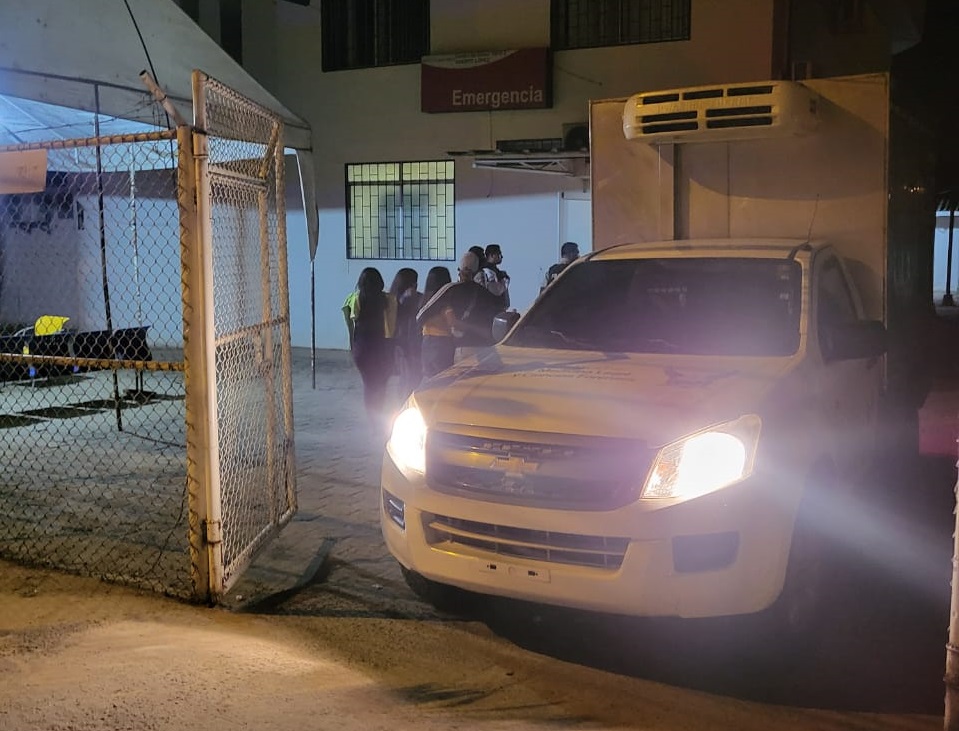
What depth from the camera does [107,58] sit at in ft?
30.5

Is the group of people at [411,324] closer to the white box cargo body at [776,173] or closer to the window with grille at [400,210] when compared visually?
the white box cargo body at [776,173]

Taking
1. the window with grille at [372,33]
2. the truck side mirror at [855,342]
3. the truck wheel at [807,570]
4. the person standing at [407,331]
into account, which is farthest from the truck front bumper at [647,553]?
the window with grille at [372,33]

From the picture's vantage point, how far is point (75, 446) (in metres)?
9.16

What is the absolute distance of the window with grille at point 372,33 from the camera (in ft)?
51.7

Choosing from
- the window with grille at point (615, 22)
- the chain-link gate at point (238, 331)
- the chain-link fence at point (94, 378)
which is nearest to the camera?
the chain-link gate at point (238, 331)

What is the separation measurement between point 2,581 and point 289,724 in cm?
259

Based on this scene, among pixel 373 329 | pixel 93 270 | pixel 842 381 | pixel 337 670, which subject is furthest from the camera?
pixel 93 270

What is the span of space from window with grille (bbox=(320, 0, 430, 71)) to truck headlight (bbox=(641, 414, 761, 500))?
12.9 meters

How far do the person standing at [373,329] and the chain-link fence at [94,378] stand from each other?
1.76 metres

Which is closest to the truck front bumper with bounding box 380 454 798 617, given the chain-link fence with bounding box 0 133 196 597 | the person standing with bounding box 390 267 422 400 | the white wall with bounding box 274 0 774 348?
the chain-link fence with bounding box 0 133 196 597

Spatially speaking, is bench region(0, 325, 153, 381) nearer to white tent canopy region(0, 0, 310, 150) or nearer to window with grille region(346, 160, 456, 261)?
white tent canopy region(0, 0, 310, 150)

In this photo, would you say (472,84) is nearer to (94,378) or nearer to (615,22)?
(615,22)

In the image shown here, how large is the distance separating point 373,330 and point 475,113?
761 centimetres

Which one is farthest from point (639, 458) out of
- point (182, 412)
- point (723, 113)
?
point (182, 412)
